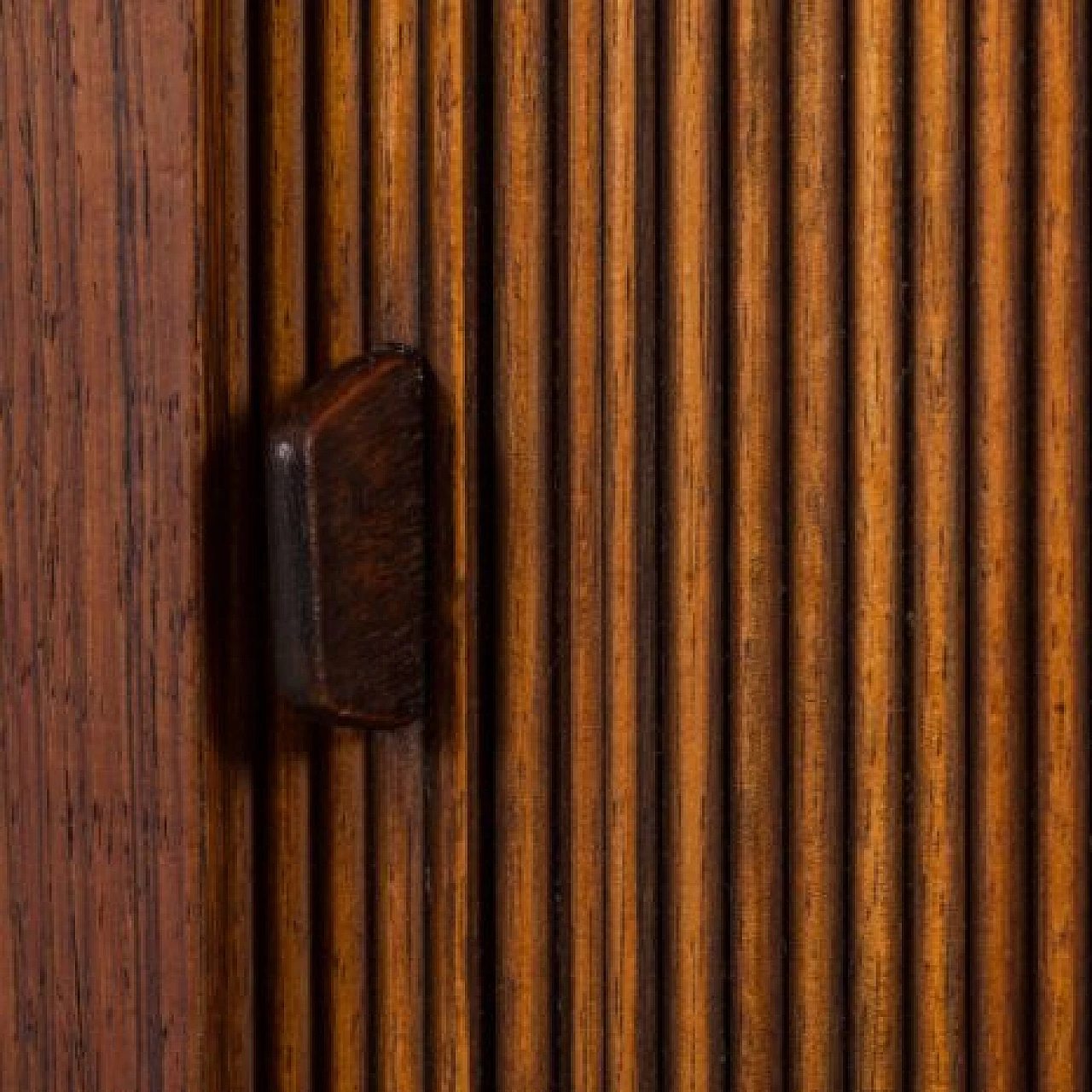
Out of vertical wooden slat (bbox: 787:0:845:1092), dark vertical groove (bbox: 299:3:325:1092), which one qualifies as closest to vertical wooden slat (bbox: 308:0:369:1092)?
dark vertical groove (bbox: 299:3:325:1092)

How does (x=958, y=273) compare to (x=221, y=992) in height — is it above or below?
above

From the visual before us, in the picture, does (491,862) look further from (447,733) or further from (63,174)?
(63,174)

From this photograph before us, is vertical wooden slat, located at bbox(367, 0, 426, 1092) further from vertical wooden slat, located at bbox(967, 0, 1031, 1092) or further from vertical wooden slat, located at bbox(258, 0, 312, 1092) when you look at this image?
vertical wooden slat, located at bbox(967, 0, 1031, 1092)

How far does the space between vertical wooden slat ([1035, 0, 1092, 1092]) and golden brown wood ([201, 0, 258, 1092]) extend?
0.60 ft

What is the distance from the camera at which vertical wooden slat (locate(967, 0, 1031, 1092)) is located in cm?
35

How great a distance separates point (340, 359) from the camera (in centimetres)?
36

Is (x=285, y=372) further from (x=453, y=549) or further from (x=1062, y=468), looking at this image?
(x=1062, y=468)

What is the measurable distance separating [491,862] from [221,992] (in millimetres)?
70

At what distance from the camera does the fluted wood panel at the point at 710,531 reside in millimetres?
355

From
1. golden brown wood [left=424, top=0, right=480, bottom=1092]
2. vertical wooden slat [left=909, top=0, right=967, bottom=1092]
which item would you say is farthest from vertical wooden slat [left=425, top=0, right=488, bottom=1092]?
vertical wooden slat [left=909, top=0, right=967, bottom=1092]

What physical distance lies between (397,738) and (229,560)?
59 mm

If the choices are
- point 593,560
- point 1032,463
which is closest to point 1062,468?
point 1032,463

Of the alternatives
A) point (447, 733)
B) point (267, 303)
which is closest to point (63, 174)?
point (267, 303)

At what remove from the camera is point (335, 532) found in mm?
339
